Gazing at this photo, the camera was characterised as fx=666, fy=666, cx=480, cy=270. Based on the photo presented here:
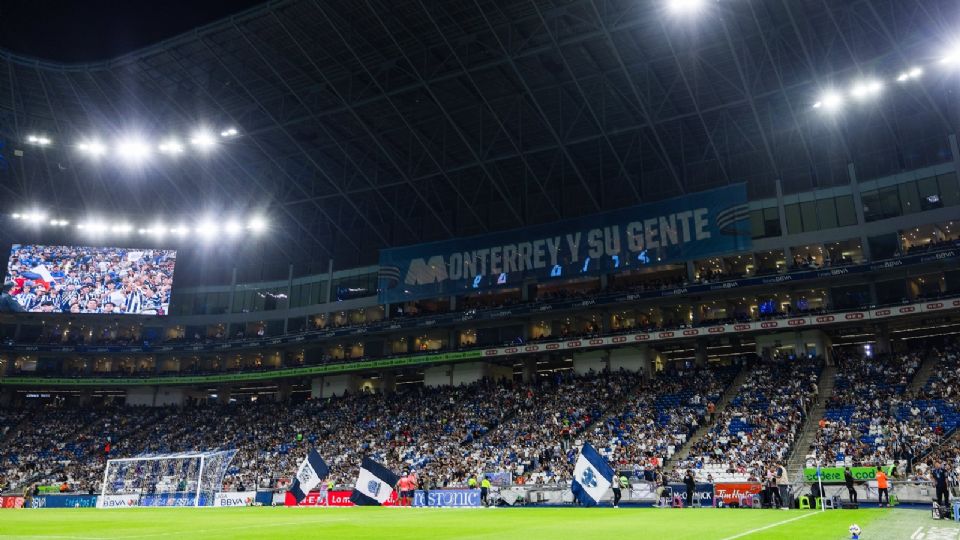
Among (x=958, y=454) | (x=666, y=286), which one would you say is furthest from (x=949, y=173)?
(x=958, y=454)

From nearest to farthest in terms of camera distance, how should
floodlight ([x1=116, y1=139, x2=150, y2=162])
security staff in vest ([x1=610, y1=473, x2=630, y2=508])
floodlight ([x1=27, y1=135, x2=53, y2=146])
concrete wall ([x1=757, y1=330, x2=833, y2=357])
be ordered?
security staff in vest ([x1=610, y1=473, x2=630, y2=508]) < concrete wall ([x1=757, y1=330, x2=833, y2=357]) < floodlight ([x1=116, y1=139, x2=150, y2=162]) < floodlight ([x1=27, y1=135, x2=53, y2=146])

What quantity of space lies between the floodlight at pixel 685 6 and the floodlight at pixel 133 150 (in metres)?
42.1

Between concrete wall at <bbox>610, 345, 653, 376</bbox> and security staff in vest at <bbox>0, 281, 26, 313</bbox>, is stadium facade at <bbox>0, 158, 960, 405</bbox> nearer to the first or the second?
concrete wall at <bbox>610, 345, 653, 376</bbox>

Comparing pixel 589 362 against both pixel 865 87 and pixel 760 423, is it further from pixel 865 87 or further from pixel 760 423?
pixel 865 87

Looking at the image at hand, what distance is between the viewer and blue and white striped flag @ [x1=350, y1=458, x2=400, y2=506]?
33000mm

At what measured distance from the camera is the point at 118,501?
142 feet

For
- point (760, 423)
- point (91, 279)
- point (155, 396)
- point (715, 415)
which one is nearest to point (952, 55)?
point (760, 423)

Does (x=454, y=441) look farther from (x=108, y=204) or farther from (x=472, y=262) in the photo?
(x=108, y=204)

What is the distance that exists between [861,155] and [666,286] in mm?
17700

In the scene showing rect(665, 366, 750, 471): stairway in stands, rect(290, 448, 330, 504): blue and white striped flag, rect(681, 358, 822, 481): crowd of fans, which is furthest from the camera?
rect(665, 366, 750, 471): stairway in stands

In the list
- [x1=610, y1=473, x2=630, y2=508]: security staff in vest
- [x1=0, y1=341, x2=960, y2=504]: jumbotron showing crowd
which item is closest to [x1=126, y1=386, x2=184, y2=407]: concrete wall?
[x1=0, y1=341, x2=960, y2=504]: jumbotron showing crowd

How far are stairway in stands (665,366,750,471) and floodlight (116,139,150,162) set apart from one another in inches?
1848

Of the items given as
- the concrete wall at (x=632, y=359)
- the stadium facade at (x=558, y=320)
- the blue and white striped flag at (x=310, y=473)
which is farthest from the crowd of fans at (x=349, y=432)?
the blue and white striped flag at (x=310, y=473)

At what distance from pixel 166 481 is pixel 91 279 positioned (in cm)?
3311
